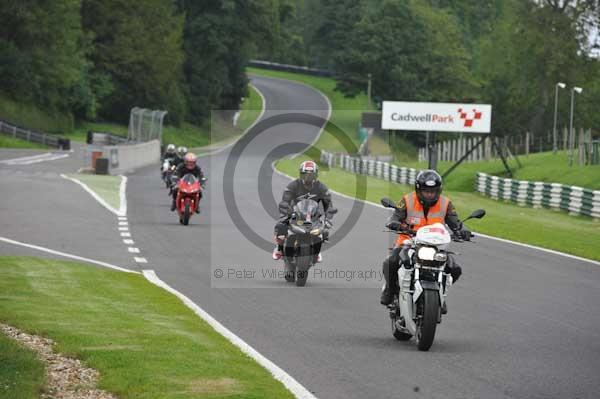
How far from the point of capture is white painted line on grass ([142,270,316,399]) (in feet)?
30.7

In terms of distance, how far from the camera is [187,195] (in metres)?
28.3

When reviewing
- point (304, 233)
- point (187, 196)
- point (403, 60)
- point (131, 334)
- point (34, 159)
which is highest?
point (403, 60)

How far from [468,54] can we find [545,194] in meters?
83.4

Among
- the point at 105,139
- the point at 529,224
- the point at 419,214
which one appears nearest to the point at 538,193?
the point at 529,224

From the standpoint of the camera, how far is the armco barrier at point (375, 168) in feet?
192

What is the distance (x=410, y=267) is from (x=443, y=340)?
895 mm

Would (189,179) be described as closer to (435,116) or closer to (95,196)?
(95,196)

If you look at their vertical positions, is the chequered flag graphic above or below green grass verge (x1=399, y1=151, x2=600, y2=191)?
above

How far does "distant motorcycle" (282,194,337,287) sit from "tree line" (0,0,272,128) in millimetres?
68465

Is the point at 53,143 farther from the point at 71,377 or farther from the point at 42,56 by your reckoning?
the point at 71,377

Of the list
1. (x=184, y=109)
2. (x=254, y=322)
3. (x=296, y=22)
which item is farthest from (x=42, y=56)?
(x=296, y=22)

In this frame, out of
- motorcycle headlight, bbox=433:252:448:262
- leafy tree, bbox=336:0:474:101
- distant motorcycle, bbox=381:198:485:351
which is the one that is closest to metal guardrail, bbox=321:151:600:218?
distant motorcycle, bbox=381:198:485:351

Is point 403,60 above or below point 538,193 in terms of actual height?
above

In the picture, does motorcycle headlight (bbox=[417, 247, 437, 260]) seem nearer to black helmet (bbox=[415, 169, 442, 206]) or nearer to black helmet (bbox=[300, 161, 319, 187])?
black helmet (bbox=[415, 169, 442, 206])
